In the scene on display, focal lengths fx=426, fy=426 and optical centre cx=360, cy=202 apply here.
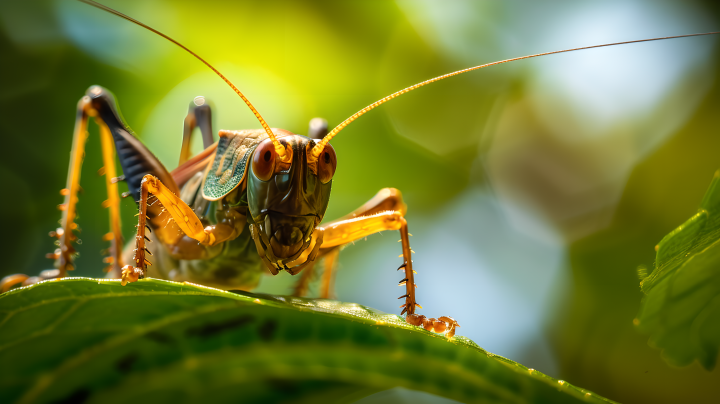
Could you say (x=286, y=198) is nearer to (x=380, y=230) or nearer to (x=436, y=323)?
(x=380, y=230)

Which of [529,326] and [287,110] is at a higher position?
[287,110]

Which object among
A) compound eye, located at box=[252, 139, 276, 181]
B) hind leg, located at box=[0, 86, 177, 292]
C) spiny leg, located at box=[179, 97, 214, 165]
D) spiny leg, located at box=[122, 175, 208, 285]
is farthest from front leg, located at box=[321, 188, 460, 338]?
spiny leg, located at box=[179, 97, 214, 165]

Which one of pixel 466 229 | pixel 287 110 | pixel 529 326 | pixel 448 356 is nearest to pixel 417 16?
pixel 287 110

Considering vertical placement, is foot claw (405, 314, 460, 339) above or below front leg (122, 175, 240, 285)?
below

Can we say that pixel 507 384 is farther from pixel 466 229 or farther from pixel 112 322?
pixel 466 229

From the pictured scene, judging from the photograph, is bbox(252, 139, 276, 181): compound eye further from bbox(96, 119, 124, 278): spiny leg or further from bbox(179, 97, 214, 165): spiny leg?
bbox(179, 97, 214, 165): spiny leg
